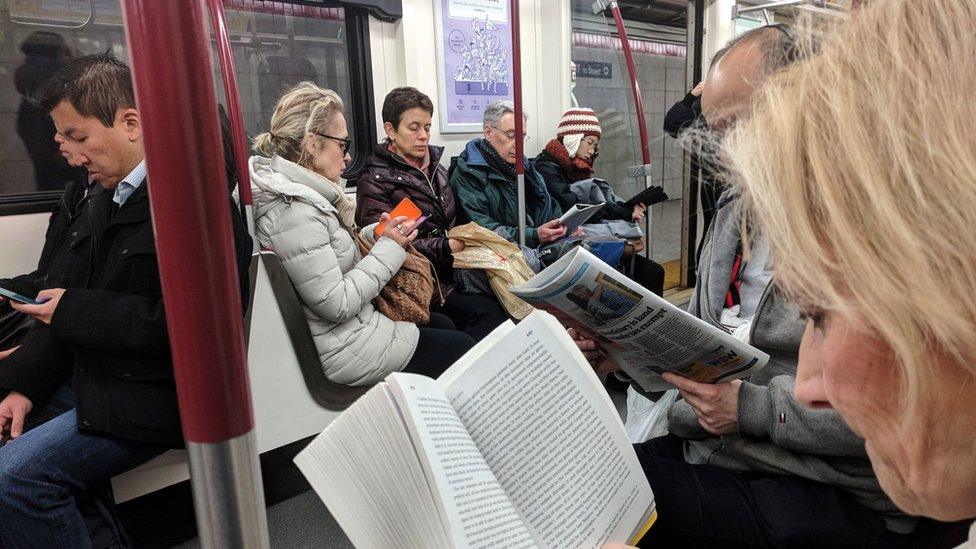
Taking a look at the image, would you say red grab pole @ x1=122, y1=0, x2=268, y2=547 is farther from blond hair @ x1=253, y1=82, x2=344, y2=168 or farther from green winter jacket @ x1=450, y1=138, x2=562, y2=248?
green winter jacket @ x1=450, y1=138, x2=562, y2=248

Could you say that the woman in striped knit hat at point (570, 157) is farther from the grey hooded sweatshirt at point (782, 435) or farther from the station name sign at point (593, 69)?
the grey hooded sweatshirt at point (782, 435)

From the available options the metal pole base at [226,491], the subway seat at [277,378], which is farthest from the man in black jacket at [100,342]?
the metal pole base at [226,491]

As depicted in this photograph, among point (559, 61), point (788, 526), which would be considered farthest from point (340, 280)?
point (559, 61)

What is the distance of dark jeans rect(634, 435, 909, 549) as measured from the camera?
0.92m

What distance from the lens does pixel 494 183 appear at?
3172mm

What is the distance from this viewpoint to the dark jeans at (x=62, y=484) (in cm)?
131

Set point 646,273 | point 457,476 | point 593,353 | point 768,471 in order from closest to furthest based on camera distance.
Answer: point 457,476
point 768,471
point 593,353
point 646,273

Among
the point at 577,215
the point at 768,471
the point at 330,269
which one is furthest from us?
the point at 577,215

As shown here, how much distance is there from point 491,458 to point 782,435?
1.78 ft

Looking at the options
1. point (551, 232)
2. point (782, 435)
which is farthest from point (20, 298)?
point (551, 232)

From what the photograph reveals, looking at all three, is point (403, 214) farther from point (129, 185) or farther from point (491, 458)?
point (491, 458)

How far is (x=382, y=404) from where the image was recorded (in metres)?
0.63

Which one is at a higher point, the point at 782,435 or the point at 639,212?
the point at 639,212

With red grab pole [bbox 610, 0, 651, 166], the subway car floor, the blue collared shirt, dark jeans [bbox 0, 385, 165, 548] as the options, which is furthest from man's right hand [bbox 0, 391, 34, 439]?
red grab pole [bbox 610, 0, 651, 166]
